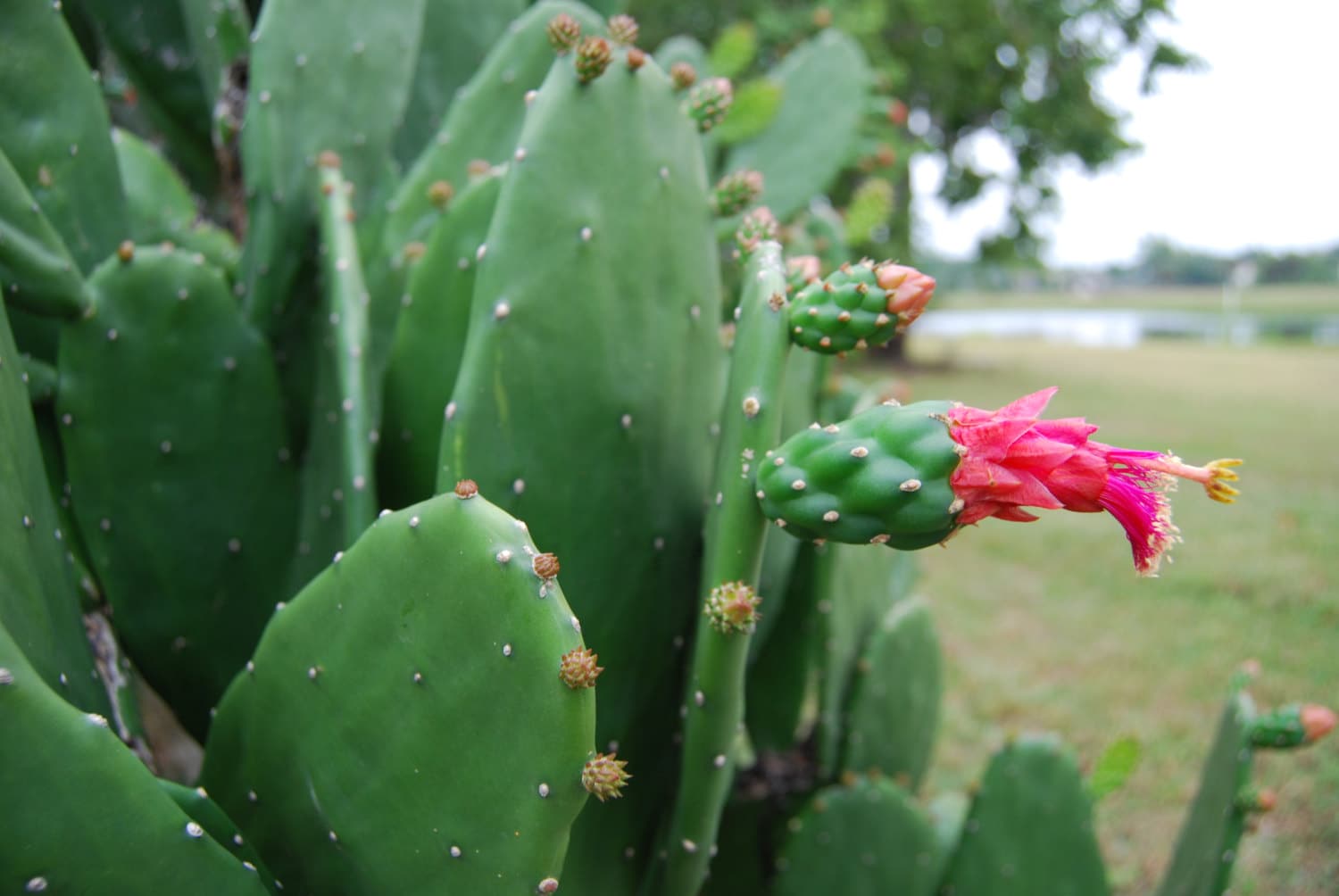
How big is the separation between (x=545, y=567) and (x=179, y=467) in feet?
2.17

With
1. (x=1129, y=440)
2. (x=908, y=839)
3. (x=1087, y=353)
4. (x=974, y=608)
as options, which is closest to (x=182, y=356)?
(x=908, y=839)

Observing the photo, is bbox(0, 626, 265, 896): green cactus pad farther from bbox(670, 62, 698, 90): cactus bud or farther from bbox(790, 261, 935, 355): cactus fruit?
bbox(670, 62, 698, 90): cactus bud

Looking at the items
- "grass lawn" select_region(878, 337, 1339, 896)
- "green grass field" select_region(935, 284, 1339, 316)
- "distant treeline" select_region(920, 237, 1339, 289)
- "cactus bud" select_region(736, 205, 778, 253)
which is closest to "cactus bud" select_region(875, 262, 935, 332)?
"cactus bud" select_region(736, 205, 778, 253)

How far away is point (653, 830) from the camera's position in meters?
1.17

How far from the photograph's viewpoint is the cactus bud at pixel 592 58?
0.94 m

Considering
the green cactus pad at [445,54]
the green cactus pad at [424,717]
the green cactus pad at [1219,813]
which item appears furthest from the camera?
the green cactus pad at [445,54]

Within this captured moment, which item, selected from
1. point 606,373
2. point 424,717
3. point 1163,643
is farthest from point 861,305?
point 1163,643

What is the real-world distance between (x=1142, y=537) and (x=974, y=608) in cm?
423

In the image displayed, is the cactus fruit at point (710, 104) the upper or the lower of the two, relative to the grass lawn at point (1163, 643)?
upper

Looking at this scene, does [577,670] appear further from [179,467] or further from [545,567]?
[179,467]

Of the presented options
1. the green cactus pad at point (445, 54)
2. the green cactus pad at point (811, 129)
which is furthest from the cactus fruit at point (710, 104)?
the green cactus pad at point (811, 129)

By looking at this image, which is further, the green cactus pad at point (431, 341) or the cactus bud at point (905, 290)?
the green cactus pad at point (431, 341)

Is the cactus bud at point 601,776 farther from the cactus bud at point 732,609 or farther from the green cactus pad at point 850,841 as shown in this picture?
the green cactus pad at point 850,841

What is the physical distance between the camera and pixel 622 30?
3.31 feet
